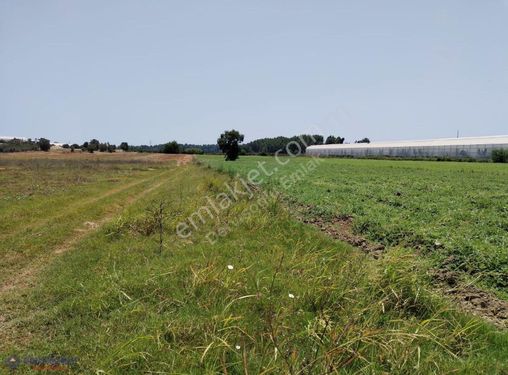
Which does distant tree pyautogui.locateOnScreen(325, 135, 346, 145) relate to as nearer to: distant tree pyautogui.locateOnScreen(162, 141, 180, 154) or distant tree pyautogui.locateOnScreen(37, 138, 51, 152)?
distant tree pyautogui.locateOnScreen(162, 141, 180, 154)

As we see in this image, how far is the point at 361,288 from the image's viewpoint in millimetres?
4656

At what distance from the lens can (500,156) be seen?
50656 millimetres

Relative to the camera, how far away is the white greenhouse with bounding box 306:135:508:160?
181ft

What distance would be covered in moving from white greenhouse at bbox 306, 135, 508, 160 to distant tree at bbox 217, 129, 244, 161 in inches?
1178

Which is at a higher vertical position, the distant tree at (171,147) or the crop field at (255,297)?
the distant tree at (171,147)

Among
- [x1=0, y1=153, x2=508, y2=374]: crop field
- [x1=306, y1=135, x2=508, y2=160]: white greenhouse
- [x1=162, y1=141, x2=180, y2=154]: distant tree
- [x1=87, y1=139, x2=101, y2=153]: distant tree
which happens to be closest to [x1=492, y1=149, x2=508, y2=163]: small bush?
[x1=306, y1=135, x2=508, y2=160]: white greenhouse

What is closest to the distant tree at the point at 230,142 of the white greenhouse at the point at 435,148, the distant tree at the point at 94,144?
the white greenhouse at the point at 435,148

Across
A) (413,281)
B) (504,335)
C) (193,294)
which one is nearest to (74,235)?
(193,294)

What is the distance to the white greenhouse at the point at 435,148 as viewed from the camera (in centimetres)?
5523

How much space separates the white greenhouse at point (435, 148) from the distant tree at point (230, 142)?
29.9 m

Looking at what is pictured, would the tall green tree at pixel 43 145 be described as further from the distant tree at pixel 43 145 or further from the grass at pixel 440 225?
the grass at pixel 440 225

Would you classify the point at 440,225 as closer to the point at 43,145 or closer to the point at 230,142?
the point at 230,142

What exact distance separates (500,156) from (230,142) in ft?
156

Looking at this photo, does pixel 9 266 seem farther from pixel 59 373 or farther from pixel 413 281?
pixel 413 281
